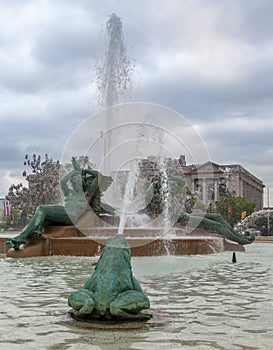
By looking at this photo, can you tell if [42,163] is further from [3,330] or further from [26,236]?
[3,330]

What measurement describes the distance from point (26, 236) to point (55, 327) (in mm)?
9817

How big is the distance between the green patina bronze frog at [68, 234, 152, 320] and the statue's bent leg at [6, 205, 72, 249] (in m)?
9.29

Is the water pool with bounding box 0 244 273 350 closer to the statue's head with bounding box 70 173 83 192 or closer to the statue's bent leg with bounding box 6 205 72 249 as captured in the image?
the statue's bent leg with bounding box 6 205 72 249

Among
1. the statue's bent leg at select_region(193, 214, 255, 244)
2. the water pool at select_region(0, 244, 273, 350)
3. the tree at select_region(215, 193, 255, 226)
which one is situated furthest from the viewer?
the tree at select_region(215, 193, 255, 226)

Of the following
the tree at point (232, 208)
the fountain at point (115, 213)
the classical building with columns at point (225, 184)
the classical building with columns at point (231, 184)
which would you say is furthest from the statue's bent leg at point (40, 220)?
the tree at point (232, 208)

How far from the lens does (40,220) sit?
15188 mm

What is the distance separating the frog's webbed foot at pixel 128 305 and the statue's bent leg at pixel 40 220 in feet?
31.4

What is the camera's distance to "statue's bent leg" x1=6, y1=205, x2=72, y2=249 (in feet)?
47.2

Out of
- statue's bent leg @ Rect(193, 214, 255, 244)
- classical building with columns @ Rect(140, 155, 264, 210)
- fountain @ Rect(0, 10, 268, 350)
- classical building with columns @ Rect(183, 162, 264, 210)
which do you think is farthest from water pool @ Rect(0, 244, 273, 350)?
classical building with columns @ Rect(183, 162, 264, 210)

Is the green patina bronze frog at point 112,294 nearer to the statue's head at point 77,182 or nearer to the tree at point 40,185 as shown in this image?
the statue's head at point 77,182

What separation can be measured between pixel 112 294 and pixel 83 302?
285 millimetres

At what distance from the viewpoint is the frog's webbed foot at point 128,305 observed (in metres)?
5.05

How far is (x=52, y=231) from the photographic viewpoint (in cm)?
1579

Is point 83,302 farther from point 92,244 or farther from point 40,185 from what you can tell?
point 40,185
